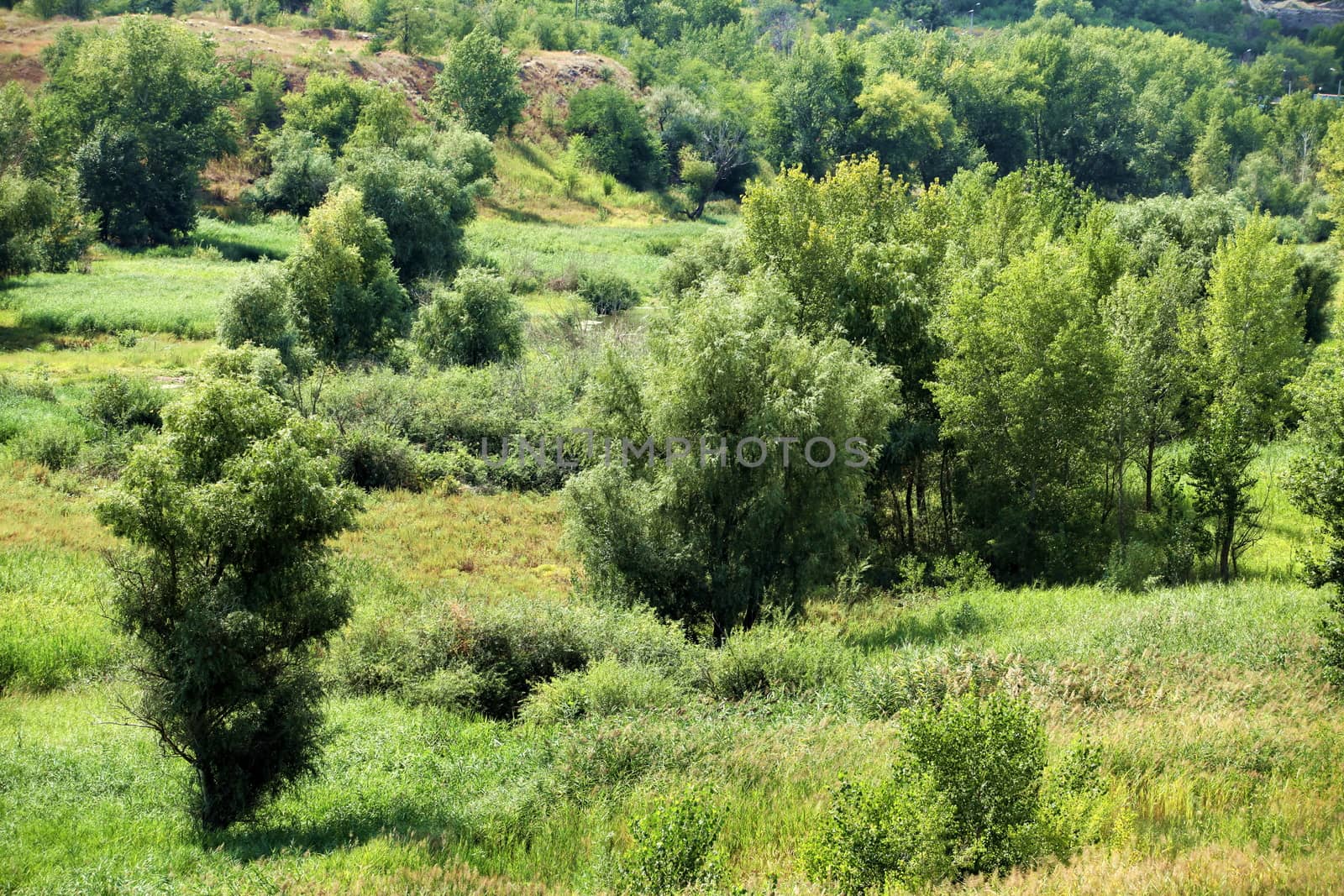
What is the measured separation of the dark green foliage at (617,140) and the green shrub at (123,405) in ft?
188

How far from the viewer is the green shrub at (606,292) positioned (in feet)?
178

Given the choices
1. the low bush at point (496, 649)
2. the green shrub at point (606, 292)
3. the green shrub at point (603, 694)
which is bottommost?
the low bush at point (496, 649)

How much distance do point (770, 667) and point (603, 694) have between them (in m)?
3.01

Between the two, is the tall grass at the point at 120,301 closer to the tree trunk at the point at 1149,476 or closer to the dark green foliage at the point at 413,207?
the dark green foliage at the point at 413,207

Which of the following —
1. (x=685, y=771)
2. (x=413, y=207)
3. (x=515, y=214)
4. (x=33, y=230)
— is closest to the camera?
(x=685, y=771)

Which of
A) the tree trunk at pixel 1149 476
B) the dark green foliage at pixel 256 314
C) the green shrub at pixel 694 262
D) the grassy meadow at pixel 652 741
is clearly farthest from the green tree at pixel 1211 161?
the dark green foliage at pixel 256 314

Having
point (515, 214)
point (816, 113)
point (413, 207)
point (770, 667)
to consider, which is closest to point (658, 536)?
point (770, 667)

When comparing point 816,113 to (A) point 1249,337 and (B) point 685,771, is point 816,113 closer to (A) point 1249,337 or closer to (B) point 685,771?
(A) point 1249,337

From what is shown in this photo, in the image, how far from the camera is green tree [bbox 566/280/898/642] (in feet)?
67.2

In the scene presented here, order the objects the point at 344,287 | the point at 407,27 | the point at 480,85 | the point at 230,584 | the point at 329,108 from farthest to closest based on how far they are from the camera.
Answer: the point at 407,27 → the point at 480,85 → the point at 329,108 → the point at 344,287 → the point at 230,584

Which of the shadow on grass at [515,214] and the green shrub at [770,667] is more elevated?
the shadow on grass at [515,214]

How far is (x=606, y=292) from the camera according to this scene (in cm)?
5462

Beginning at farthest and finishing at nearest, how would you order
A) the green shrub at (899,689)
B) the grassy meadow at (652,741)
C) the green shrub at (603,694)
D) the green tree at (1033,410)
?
the green tree at (1033,410)
the green shrub at (603,694)
the green shrub at (899,689)
the grassy meadow at (652,741)

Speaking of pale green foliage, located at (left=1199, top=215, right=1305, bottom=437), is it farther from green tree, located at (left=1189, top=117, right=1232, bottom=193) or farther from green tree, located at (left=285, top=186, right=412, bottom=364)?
green tree, located at (left=1189, top=117, right=1232, bottom=193)
